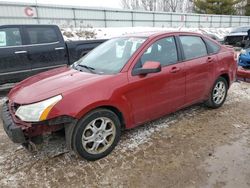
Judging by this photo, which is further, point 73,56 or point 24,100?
point 73,56

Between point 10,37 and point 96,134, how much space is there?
14.7 feet

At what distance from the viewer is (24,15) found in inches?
714

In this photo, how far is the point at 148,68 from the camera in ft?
11.2

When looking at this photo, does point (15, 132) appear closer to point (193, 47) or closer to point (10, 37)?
point (193, 47)

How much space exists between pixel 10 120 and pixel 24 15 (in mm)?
17247

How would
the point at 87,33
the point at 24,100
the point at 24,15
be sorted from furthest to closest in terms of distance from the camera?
1. the point at 87,33
2. the point at 24,15
3. the point at 24,100

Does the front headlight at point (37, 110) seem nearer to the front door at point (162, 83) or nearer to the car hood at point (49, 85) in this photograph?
the car hood at point (49, 85)

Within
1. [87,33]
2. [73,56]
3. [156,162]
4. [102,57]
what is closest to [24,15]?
[87,33]

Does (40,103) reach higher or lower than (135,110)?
higher

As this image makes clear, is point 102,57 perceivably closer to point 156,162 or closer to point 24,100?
point 24,100

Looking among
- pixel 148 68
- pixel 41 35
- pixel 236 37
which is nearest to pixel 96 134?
pixel 148 68

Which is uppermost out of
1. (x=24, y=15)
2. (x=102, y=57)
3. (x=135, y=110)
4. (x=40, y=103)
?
(x=24, y=15)

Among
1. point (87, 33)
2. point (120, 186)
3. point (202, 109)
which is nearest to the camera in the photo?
point (120, 186)

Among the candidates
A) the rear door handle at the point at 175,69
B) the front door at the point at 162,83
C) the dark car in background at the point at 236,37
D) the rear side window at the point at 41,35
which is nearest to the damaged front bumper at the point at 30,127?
the front door at the point at 162,83
